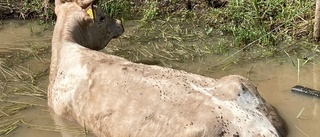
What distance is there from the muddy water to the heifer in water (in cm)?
28

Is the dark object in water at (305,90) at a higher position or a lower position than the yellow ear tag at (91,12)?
lower

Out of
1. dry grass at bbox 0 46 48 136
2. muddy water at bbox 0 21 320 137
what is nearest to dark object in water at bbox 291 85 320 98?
muddy water at bbox 0 21 320 137

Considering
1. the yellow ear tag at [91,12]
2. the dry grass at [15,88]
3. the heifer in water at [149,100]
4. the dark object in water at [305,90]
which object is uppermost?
the yellow ear tag at [91,12]

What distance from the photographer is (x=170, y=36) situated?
9000 millimetres

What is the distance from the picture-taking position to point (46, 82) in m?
7.69

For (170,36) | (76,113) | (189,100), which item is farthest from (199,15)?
(189,100)

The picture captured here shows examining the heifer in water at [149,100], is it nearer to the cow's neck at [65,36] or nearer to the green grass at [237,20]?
the cow's neck at [65,36]

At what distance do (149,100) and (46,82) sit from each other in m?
2.40

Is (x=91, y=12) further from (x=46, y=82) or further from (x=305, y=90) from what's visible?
(x=305, y=90)

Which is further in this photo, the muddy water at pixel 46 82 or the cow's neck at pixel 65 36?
the cow's neck at pixel 65 36

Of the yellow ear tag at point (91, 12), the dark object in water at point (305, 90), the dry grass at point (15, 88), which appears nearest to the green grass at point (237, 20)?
the dark object in water at point (305, 90)

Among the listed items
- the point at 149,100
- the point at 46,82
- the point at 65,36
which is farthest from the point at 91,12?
the point at 149,100

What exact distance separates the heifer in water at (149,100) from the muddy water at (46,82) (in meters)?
0.28

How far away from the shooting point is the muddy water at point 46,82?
662 cm
